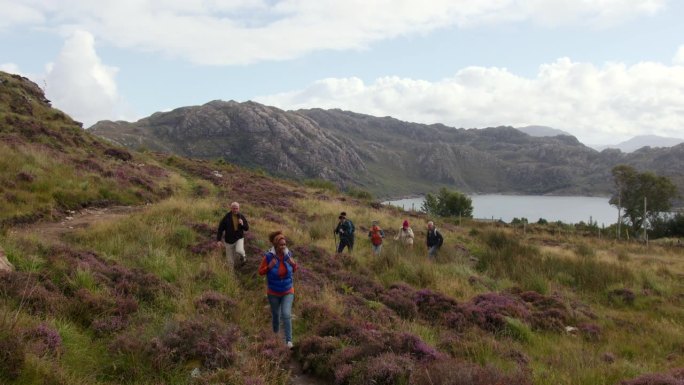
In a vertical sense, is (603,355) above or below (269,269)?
below

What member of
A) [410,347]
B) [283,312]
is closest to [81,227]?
[283,312]

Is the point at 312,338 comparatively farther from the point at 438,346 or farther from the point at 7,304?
the point at 7,304

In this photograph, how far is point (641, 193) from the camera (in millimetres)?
75312

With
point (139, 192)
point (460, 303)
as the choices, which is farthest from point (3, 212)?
point (460, 303)

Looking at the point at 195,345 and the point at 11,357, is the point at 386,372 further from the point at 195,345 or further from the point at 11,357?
the point at 11,357

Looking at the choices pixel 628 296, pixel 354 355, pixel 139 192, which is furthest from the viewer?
pixel 139 192

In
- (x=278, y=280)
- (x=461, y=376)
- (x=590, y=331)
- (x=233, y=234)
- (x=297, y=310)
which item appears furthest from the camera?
(x=233, y=234)

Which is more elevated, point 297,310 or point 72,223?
point 72,223

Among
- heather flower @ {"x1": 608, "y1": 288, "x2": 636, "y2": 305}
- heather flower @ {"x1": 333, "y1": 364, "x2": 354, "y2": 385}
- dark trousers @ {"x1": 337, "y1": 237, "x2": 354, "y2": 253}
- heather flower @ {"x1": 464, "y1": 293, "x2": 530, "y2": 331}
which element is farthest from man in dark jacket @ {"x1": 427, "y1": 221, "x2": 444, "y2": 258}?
heather flower @ {"x1": 333, "y1": 364, "x2": 354, "y2": 385}

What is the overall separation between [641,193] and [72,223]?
280 ft

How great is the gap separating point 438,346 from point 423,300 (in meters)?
3.03

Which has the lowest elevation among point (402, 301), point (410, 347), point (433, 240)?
point (402, 301)

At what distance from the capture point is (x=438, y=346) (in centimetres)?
749

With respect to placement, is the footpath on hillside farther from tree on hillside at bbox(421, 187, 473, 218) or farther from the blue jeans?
tree on hillside at bbox(421, 187, 473, 218)
